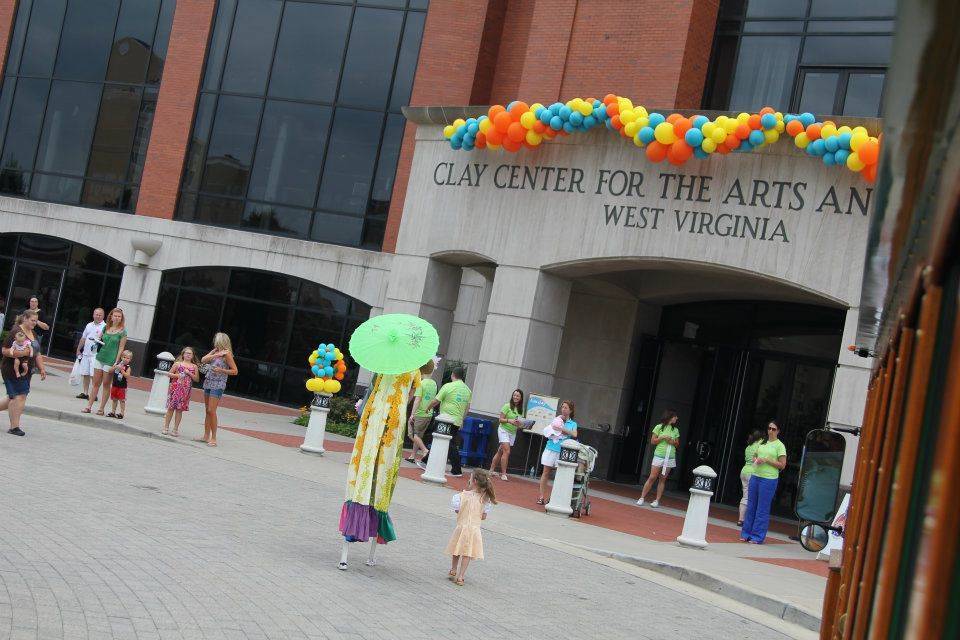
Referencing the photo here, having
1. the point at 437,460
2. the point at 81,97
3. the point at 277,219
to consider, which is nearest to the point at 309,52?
the point at 277,219

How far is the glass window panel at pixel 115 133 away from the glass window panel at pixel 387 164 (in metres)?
7.71

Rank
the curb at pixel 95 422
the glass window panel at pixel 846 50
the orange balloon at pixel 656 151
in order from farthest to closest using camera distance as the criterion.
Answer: the glass window panel at pixel 846 50, the orange balloon at pixel 656 151, the curb at pixel 95 422

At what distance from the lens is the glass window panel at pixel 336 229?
30.3m

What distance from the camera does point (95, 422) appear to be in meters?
17.8

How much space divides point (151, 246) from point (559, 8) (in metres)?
13.3

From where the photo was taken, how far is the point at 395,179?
30.1 meters

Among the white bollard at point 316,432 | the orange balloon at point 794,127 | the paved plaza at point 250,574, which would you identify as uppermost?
the orange balloon at point 794,127

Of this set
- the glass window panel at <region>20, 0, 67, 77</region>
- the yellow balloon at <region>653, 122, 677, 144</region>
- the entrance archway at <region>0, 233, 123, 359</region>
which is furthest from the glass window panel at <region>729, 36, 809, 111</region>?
the glass window panel at <region>20, 0, 67, 77</region>

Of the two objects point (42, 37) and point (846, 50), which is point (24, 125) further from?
point (846, 50)

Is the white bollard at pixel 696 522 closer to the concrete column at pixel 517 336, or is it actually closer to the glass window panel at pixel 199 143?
the concrete column at pixel 517 336

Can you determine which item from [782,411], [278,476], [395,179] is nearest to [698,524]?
[278,476]

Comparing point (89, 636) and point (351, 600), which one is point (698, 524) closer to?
point (351, 600)

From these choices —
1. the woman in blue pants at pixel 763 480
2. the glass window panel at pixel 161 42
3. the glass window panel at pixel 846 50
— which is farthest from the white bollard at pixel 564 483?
the glass window panel at pixel 161 42

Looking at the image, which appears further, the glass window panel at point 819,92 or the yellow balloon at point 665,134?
the glass window panel at point 819,92
